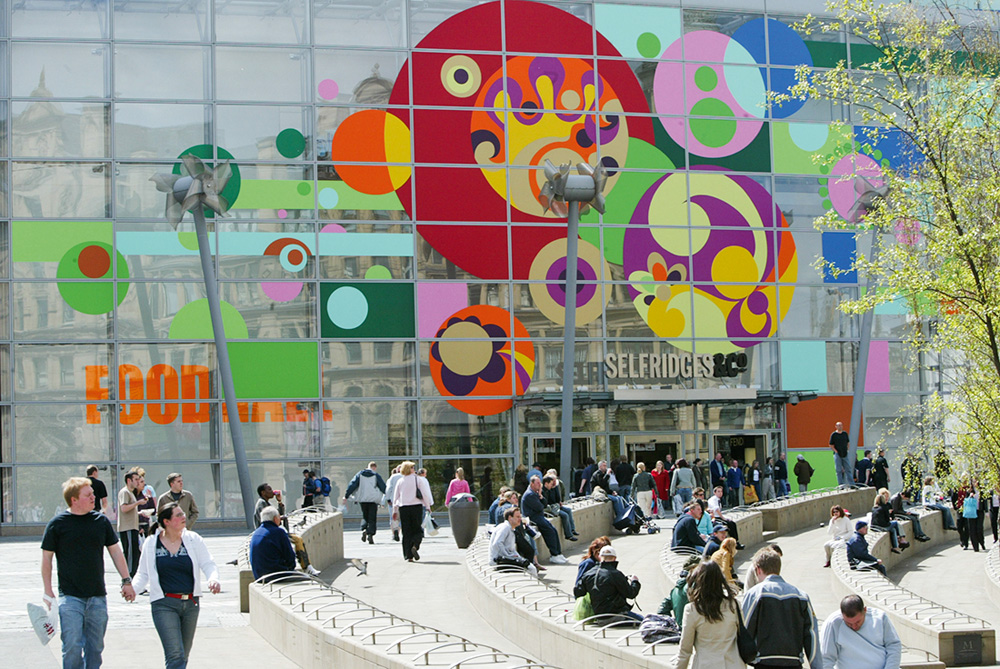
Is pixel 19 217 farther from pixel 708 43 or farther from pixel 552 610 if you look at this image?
pixel 552 610

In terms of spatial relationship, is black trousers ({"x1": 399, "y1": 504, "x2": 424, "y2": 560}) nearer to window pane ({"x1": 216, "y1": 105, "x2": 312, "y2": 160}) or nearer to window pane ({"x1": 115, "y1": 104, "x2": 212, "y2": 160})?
window pane ({"x1": 216, "y1": 105, "x2": 312, "y2": 160})

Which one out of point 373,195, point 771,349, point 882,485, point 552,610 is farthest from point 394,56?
point 552,610

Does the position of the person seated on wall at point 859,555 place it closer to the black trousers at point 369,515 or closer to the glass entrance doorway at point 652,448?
the black trousers at point 369,515

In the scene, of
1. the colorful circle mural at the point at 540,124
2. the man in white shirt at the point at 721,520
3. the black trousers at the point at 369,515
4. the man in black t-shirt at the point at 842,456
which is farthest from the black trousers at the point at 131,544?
the man in black t-shirt at the point at 842,456

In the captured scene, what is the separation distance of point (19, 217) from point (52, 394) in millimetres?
4554

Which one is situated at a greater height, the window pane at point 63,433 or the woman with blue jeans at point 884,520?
the window pane at point 63,433

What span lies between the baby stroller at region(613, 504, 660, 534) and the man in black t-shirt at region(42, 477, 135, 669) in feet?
58.5

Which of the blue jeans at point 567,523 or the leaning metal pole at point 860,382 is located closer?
the blue jeans at point 567,523

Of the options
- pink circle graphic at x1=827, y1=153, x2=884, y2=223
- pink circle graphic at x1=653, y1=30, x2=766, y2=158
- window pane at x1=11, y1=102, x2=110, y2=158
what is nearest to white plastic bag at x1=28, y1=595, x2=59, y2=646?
window pane at x1=11, y1=102, x2=110, y2=158

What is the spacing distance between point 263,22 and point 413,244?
708cm

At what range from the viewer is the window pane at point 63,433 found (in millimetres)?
30781

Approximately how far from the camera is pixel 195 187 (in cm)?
2697

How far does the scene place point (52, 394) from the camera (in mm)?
30969

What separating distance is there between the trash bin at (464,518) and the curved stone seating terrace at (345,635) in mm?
9286
